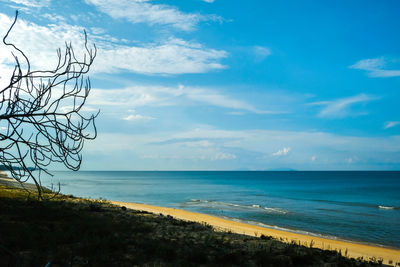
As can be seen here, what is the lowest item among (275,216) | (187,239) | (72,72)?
(275,216)

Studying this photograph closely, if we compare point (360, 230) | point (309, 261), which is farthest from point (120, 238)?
point (360, 230)

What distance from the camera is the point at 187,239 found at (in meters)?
11.8

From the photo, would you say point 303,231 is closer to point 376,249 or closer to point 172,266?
point 376,249

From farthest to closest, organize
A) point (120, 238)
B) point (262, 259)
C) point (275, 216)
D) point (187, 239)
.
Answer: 1. point (275, 216)
2. point (187, 239)
3. point (120, 238)
4. point (262, 259)

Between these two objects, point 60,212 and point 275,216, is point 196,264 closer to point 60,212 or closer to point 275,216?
point 60,212

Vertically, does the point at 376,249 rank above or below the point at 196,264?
below

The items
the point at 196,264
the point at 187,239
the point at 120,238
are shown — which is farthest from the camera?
the point at 187,239

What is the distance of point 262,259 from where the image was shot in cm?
923

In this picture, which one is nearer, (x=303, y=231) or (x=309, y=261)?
(x=309, y=261)

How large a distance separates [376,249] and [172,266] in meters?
17.4

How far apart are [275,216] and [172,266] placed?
27.8 metres

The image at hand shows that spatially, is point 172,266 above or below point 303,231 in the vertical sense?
above

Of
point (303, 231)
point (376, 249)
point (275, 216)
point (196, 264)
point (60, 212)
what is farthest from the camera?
point (275, 216)

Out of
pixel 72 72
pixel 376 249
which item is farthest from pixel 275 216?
pixel 72 72
